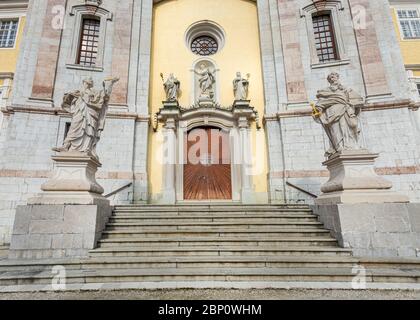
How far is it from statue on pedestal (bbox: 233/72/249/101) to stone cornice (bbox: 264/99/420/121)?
1607 mm

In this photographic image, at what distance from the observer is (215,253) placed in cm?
493

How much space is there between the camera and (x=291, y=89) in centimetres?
1107

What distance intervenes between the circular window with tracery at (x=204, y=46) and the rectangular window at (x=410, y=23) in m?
10.6

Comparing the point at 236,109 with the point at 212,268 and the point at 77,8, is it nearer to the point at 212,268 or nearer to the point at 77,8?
the point at 212,268

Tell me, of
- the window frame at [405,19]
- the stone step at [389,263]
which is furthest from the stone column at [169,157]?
the window frame at [405,19]

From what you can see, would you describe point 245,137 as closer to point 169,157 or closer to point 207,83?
point 207,83

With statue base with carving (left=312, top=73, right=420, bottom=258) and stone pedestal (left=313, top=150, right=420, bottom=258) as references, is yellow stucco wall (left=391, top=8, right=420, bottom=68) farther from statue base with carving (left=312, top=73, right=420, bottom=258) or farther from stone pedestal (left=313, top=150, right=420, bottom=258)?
stone pedestal (left=313, top=150, right=420, bottom=258)

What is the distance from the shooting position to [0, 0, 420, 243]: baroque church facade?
9.67m

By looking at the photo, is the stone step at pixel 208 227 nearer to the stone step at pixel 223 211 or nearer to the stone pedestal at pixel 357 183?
the stone step at pixel 223 211

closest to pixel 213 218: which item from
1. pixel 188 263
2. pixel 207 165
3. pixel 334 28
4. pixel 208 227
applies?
pixel 208 227

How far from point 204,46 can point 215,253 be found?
469 inches

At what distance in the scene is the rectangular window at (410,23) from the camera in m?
12.6
